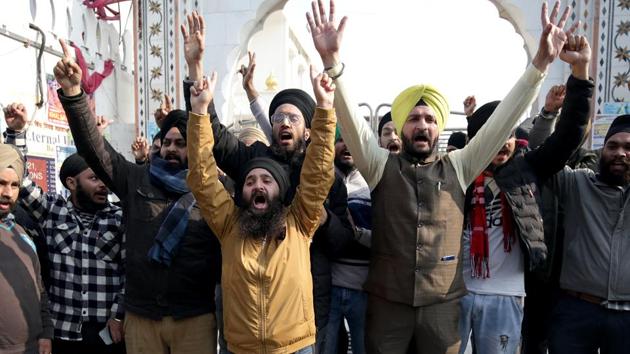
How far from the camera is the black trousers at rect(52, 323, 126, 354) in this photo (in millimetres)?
2439

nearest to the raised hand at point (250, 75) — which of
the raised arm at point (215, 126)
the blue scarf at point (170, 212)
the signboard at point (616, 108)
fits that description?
the raised arm at point (215, 126)

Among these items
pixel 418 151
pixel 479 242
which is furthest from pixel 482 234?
pixel 418 151

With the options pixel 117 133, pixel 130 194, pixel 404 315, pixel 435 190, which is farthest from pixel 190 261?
pixel 117 133

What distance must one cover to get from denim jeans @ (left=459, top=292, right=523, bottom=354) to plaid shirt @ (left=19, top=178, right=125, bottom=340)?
5.61 feet

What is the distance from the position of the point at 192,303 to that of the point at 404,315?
37.8 inches

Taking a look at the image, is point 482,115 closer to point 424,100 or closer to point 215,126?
point 424,100

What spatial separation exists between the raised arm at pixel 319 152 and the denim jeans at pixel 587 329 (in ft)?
4.49

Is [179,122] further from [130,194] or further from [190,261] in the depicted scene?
[190,261]

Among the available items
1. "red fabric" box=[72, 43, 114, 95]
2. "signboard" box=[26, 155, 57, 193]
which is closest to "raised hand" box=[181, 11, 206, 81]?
"signboard" box=[26, 155, 57, 193]

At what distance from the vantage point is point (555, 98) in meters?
2.86

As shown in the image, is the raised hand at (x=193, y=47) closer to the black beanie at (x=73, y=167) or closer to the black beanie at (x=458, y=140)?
the black beanie at (x=73, y=167)

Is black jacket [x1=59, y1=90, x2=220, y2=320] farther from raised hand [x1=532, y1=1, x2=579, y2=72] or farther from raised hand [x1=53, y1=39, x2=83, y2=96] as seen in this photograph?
raised hand [x1=532, y1=1, x2=579, y2=72]

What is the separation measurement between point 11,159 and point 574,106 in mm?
2610

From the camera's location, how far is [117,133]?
7434 mm
